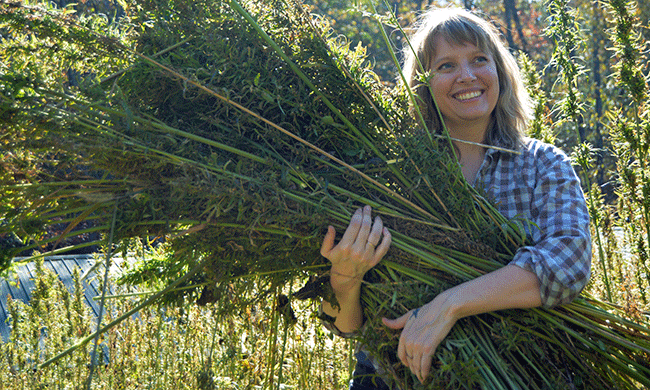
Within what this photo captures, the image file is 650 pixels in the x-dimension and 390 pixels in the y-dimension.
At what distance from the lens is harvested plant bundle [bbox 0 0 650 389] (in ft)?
3.46

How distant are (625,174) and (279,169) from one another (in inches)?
50.5

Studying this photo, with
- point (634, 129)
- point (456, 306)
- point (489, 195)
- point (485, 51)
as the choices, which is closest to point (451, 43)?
point (485, 51)

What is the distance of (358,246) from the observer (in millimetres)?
1193

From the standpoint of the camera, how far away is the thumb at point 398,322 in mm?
1195

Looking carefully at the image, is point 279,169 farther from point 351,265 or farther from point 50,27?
point 50,27

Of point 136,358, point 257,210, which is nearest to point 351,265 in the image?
point 257,210

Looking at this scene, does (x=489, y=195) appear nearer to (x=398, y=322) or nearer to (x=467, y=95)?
(x=467, y=95)

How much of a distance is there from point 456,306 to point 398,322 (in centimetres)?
15

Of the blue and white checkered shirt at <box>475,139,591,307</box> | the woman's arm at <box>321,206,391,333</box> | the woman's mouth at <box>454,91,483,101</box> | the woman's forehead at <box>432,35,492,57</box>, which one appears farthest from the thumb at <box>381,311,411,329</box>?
the woman's forehead at <box>432,35,492,57</box>

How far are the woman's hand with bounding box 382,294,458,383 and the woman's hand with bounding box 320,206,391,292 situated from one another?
16 cm

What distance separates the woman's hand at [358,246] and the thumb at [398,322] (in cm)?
14

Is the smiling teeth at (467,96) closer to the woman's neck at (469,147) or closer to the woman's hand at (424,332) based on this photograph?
the woman's neck at (469,147)

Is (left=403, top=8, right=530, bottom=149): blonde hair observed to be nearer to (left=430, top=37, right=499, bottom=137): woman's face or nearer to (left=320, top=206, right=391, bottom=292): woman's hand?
(left=430, top=37, right=499, bottom=137): woman's face

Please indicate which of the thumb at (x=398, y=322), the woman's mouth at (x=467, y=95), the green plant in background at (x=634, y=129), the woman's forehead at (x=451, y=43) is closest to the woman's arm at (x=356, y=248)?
the thumb at (x=398, y=322)
